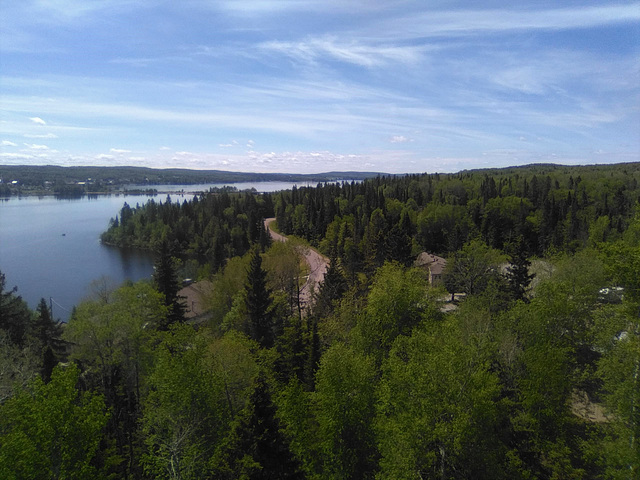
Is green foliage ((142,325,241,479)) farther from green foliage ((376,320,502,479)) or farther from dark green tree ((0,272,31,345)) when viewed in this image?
dark green tree ((0,272,31,345))

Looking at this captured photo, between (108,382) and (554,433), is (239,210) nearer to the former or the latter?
(108,382)

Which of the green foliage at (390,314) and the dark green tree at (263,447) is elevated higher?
the green foliage at (390,314)

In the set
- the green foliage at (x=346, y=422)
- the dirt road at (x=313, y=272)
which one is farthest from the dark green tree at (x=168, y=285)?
the green foliage at (x=346, y=422)

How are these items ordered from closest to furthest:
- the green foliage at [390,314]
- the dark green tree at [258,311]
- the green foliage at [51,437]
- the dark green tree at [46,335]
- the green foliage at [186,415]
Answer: the green foliage at [51,437] < the green foliage at [186,415] < the green foliage at [390,314] < the dark green tree at [46,335] < the dark green tree at [258,311]

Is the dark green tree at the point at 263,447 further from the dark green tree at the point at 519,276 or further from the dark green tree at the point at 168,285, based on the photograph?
the dark green tree at the point at 519,276

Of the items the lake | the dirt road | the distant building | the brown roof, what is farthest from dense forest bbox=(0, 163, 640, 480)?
the lake

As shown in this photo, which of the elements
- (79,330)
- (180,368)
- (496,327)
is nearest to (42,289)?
(79,330)

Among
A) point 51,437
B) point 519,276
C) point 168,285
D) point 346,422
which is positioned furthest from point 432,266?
point 51,437

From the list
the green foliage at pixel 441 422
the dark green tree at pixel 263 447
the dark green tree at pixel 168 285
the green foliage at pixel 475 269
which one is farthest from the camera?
the green foliage at pixel 475 269
